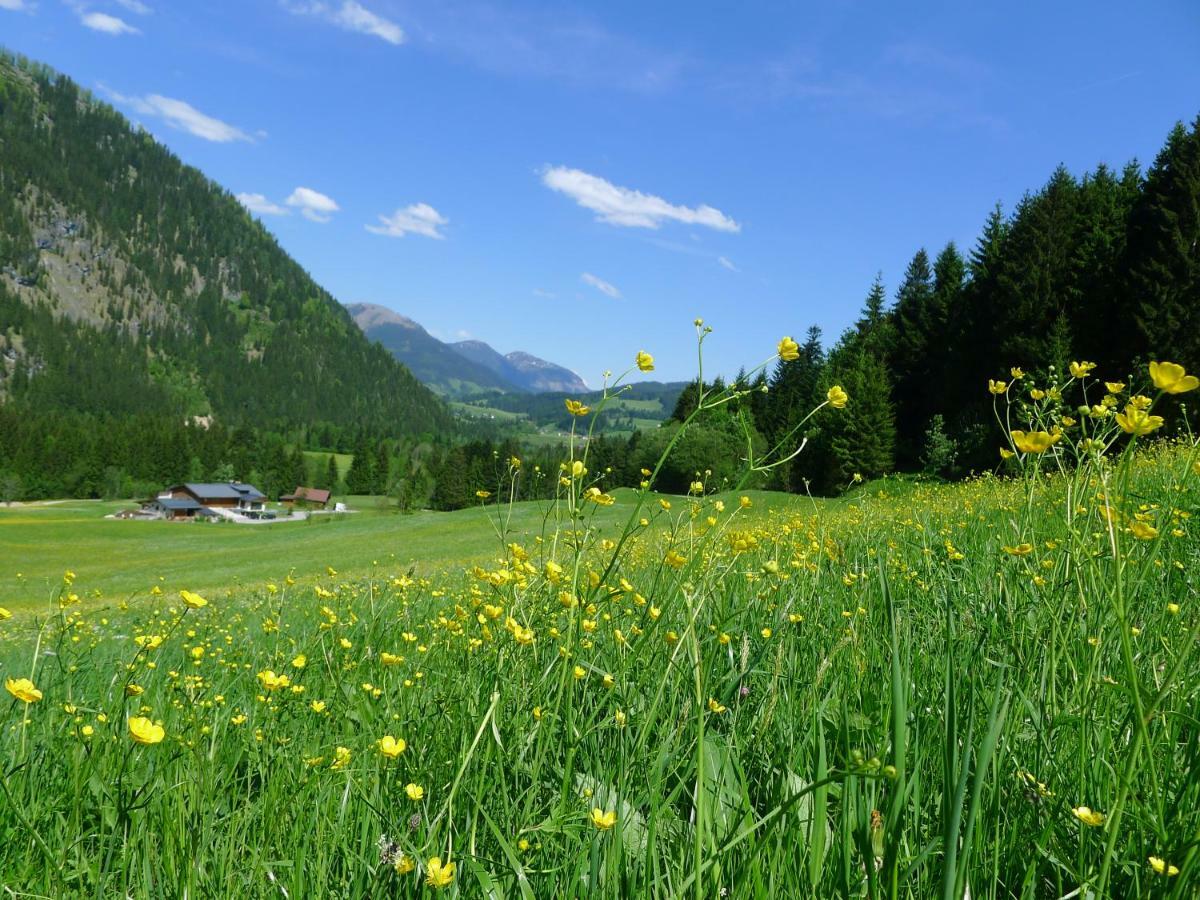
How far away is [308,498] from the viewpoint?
106m

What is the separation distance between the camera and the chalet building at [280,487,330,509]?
105m

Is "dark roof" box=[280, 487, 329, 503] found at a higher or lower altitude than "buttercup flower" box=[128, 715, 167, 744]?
lower

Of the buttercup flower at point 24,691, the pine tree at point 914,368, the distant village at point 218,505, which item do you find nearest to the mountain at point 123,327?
the distant village at point 218,505

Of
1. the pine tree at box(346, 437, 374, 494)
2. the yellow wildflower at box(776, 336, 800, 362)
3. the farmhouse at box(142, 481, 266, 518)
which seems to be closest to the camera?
the yellow wildflower at box(776, 336, 800, 362)

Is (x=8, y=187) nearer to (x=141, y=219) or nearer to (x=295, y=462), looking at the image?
(x=141, y=219)

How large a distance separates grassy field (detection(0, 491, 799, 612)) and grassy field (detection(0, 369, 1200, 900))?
12874 millimetres

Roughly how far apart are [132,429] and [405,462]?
39827 mm

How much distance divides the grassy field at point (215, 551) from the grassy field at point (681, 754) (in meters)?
12.9

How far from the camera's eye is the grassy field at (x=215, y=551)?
18438 mm

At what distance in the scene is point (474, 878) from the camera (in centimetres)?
103

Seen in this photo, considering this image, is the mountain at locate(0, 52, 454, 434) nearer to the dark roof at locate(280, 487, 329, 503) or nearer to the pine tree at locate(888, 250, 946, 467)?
the dark roof at locate(280, 487, 329, 503)

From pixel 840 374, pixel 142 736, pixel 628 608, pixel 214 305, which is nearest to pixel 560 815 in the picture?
pixel 142 736

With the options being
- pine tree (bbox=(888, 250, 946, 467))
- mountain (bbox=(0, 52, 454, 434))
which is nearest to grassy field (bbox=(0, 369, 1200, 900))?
pine tree (bbox=(888, 250, 946, 467))

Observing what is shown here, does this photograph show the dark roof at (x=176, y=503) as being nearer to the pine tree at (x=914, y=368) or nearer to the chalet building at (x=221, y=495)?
the chalet building at (x=221, y=495)
